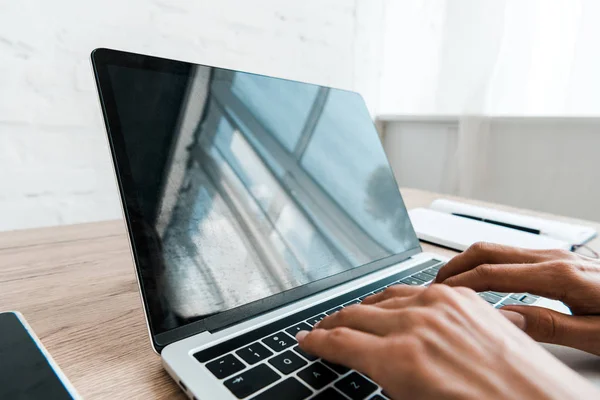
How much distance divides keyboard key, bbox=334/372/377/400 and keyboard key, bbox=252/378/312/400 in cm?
2

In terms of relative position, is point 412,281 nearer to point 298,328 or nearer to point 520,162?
point 298,328

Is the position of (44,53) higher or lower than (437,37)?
lower

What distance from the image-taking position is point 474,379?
0.64 ft

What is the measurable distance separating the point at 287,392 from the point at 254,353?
0.14ft

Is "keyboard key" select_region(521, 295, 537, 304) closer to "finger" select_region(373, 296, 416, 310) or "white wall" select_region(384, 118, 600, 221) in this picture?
"finger" select_region(373, 296, 416, 310)

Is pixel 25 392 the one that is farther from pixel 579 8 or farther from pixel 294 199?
pixel 579 8

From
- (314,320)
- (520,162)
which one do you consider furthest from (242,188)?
(520,162)

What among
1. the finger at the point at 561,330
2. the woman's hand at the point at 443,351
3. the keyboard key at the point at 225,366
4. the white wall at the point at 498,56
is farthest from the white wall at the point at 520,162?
the keyboard key at the point at 225,366

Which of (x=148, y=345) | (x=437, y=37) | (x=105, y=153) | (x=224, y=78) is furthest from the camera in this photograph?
(x=437, y=37)

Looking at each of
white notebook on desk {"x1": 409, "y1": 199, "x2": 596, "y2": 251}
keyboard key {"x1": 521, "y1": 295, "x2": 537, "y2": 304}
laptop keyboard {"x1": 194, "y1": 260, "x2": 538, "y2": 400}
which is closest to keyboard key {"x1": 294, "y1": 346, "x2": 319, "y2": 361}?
laptop keyboard {"x1": 194, "y1": 260, "x2": 538, "y2": 400}

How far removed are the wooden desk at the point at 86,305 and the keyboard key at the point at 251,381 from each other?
0.14 ft

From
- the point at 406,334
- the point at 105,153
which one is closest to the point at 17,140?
the point at 105,153

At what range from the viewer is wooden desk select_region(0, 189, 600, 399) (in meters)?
0.26

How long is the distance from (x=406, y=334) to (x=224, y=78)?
0.31 m
